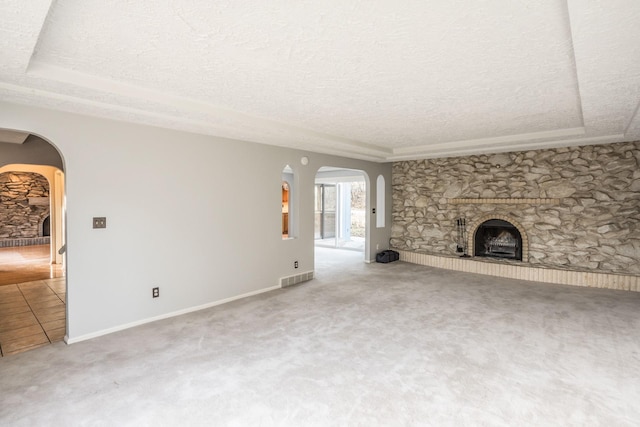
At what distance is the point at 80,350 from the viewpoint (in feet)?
9.95

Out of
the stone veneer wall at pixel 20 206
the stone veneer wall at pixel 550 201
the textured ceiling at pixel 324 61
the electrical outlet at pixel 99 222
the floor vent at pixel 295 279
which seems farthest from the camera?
the stone veneer wall at pixel 20 206

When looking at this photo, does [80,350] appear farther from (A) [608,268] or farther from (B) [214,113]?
(A) [608,268]

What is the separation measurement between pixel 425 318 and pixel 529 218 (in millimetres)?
3347

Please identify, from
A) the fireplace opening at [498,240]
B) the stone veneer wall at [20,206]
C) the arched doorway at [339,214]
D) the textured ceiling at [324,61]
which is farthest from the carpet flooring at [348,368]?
the stone veneer wall at [20,206]

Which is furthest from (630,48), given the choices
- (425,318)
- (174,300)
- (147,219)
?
(174,300)

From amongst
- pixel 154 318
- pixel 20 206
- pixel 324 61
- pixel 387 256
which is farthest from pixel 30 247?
pixel 324 61

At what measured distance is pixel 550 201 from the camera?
5.57m

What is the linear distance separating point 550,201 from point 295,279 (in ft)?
14.6

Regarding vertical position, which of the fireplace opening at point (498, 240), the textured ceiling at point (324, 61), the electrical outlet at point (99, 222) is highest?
the textured ceiling at point (324, 61)

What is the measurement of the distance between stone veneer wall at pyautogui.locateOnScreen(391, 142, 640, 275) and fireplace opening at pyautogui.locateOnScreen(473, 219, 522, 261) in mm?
183

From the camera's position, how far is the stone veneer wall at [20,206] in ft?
31.1

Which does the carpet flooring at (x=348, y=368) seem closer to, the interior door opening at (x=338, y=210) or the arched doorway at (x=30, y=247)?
the arched doorway at (x=30, y=247)

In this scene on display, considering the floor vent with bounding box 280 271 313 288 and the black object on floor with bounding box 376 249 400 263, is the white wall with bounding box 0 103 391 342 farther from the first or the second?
the black object on floor with bounding box 376 249 400 263

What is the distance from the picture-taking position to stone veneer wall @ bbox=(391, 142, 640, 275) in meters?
5.07
